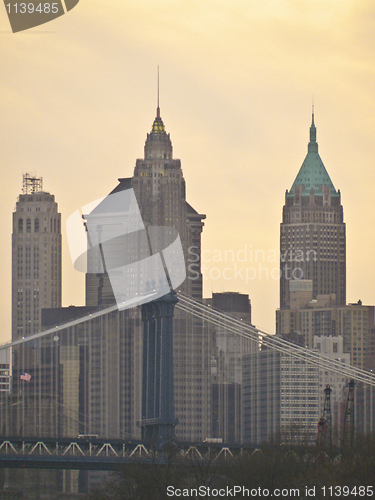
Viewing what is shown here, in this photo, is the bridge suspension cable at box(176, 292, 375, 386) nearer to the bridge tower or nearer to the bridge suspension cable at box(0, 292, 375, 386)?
the bridge suspension cable at box(0, 292, 375, 386)

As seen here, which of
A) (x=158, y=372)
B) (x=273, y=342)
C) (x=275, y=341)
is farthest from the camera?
(x=273, y=342)

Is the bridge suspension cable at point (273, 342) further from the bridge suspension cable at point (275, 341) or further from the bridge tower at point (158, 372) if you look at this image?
the bridge tower at point (158, 372)

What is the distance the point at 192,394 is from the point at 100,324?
46.0 feet

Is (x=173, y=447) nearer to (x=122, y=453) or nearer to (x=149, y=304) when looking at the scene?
(x=122, y=453)

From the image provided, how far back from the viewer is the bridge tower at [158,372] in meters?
114

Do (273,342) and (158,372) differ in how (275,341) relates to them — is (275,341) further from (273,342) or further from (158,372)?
(158,372)

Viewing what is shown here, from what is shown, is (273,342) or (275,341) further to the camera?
(273,342)

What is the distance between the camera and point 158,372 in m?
119

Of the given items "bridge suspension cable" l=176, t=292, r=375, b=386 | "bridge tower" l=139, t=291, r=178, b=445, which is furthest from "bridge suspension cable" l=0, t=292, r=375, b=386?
"bridge tower" l=139, t=291, r=178, b=445

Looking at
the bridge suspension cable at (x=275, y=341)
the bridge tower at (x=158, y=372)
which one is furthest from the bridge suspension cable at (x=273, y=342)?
the bridge tower at (x=158, y=372)

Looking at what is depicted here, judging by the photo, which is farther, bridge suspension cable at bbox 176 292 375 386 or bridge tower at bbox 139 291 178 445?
bridge suspension cable at bbox 176 292 375 386

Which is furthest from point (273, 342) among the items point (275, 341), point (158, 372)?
point (158, 372)

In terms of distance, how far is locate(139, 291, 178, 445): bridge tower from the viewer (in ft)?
373

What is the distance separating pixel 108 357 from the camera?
179000 millimetres
